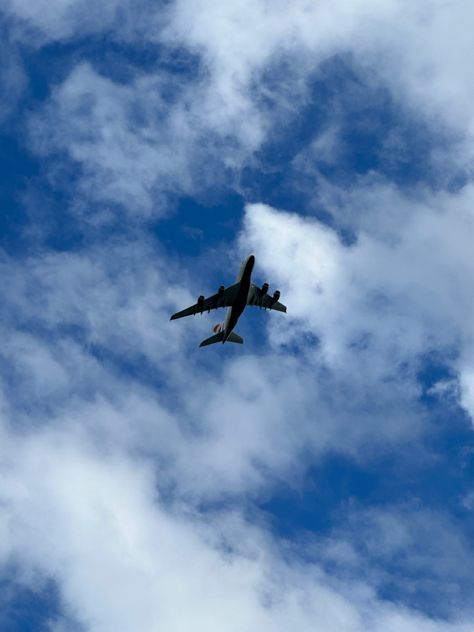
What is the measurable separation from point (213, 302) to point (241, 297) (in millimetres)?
5469

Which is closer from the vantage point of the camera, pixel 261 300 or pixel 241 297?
pixel 241 297

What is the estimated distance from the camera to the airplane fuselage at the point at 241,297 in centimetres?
12556

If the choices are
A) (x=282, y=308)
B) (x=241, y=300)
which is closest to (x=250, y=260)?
(x=241, y=300)

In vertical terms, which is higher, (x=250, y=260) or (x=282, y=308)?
(x=282, y=308)

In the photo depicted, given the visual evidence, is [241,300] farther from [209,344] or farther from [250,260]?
[209,344]

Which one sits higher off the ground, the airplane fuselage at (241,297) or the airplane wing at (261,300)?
the airplane wing at (261,300)

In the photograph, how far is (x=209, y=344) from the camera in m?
148

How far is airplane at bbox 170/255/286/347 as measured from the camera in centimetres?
12731

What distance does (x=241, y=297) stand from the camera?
428ft

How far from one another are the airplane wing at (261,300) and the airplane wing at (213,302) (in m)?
4.62

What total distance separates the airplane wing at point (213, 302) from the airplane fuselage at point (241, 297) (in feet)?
3.37

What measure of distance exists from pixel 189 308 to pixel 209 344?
50.2 feet

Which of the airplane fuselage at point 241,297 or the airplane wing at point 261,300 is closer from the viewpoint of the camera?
the airplane fuselage at point 241,297

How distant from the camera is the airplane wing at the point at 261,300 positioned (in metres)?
136
